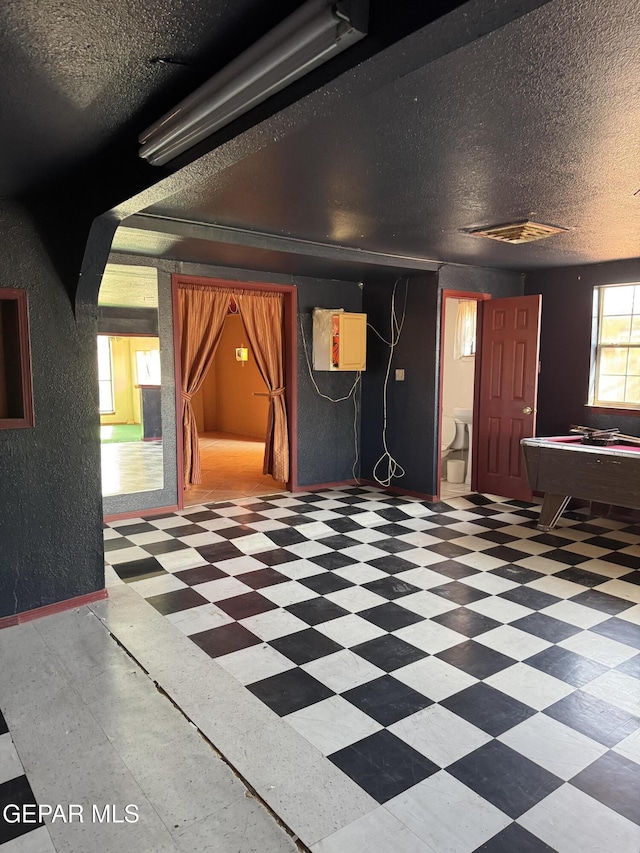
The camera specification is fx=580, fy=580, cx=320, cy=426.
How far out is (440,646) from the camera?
9.88 feet

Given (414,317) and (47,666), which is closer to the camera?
(47,666)

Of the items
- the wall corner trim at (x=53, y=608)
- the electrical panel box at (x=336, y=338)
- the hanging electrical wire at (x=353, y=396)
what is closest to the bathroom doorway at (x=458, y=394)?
the hanging electrical wire at (x=353, y=396)

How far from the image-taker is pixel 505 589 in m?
3.77

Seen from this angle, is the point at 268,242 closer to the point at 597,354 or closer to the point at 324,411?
the point at 324,411

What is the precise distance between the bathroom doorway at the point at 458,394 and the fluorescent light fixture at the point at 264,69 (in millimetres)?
5358

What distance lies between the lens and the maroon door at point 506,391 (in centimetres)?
595

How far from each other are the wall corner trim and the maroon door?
429cm

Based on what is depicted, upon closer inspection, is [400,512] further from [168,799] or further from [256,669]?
[168,799]

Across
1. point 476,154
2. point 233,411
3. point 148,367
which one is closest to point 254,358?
point 148,367

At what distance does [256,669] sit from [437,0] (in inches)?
104

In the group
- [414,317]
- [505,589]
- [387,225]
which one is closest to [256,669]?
[505,589]

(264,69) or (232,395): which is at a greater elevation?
(264,69)

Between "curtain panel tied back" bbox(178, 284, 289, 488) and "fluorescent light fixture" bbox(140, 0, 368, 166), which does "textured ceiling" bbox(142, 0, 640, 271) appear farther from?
"curtain panel tied back" bbox(178, 284, 289, 488)

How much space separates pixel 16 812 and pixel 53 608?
62.4 inches
